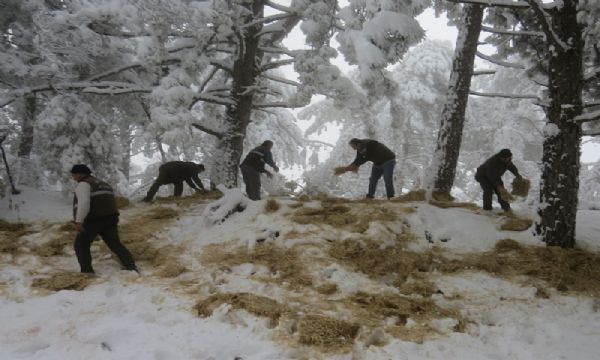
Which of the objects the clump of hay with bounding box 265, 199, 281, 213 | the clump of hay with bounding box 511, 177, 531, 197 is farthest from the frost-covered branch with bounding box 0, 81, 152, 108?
the clump of hay with bounding box 511, 177, 531, 197

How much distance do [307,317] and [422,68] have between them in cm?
1915

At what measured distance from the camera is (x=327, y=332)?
350 cm

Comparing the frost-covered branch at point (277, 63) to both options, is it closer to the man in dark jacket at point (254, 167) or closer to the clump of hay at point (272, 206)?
the man in dark jacket at point (254, 167)

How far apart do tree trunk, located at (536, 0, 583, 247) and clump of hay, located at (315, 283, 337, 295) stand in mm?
3090

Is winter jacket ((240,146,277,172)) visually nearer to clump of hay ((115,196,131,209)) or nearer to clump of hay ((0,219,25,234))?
clump of hay ((115,196,131,209))

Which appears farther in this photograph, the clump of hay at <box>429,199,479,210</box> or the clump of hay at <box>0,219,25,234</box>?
the clump of hay at <box>429,199,479,210</box>

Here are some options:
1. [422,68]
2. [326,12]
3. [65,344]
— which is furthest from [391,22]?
[422,68]

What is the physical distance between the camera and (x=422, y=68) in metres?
20.5

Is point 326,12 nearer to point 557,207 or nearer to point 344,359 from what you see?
point 557,207

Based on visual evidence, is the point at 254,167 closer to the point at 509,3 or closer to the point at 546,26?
the point at 509,3

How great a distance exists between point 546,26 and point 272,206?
15.2 feet

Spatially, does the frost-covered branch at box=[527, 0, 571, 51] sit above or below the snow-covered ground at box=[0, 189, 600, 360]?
above

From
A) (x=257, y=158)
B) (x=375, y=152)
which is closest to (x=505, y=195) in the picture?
(x=375, y=152)

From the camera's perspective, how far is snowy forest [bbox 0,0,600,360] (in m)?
3.60
